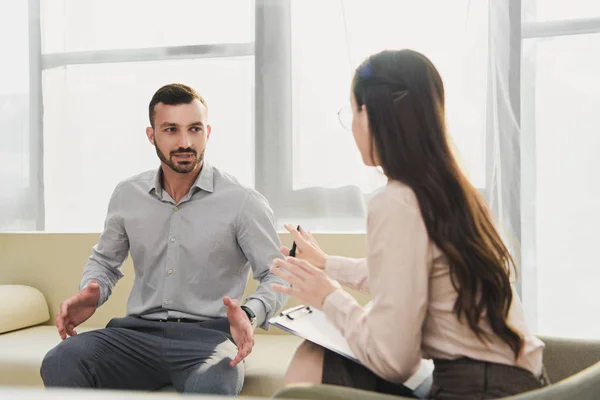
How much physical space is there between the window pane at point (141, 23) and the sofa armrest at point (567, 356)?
6.75ft

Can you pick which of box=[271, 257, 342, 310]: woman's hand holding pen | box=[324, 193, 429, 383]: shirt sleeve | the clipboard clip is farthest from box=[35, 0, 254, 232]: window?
box=[324, 193, 429, 383]: shirt sleeve

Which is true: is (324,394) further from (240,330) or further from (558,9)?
(558,9)

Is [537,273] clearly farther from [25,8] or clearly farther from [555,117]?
[25,8]

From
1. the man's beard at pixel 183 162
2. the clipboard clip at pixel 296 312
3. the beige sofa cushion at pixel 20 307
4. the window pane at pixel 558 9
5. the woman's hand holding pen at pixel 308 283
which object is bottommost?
the beige sofa cushion at pixel 20 307

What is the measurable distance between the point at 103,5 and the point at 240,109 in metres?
0.89

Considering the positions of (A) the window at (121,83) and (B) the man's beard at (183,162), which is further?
(A) the window at (121,83)

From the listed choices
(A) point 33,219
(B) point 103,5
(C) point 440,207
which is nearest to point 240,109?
(B) point 103,5

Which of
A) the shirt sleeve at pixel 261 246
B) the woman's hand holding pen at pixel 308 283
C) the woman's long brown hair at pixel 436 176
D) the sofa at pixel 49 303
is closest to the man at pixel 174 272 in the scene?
the shirt sleeve at pixel 261 246

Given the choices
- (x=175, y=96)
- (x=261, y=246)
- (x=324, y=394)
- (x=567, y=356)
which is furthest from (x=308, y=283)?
(x=175, y=96)

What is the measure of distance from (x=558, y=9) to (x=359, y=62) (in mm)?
842

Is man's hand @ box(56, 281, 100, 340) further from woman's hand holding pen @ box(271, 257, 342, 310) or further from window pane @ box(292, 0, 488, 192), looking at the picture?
window pane @ box(292, 0, 488, 192)

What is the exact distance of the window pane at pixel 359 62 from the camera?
2730 mm

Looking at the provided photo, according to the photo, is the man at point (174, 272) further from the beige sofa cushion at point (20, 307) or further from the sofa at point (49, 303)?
the beige sofa cushion at point (20, 307)

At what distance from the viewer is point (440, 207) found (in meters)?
1.10
